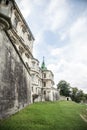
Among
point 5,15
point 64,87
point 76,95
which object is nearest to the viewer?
point 5,15

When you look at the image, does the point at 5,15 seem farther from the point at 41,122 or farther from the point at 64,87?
the point at 64,87

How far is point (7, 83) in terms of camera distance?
9.82 meters

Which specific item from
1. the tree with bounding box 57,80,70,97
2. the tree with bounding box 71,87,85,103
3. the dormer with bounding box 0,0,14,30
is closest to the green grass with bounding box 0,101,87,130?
the dormer with bounding box 0,0,14,30

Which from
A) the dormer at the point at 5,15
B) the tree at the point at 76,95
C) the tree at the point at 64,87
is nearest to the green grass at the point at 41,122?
the dormer at the point at 5,15

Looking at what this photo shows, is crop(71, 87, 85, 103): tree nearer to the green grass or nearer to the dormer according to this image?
the green grass

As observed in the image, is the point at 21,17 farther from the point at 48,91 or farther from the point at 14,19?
the point at 48,91

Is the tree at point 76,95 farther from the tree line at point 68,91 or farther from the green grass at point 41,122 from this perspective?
the green grass at point 41,122

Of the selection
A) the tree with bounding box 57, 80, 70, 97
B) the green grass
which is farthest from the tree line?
the green grass

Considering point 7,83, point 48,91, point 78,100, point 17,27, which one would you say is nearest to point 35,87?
point 48,91

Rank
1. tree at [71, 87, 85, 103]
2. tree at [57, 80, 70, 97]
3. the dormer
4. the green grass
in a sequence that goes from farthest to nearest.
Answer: tree at [71, 87, 85, 103] < tree at [57, 80, 70, 97] < the dormer < the green grass

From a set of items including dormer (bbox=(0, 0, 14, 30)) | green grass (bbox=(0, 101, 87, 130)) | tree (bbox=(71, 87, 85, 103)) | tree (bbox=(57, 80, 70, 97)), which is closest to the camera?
green grass (bbox=(0, 101, 87, 130))

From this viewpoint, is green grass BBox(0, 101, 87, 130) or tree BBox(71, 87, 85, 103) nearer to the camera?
green grass BBox(0, 101, 87, 130)

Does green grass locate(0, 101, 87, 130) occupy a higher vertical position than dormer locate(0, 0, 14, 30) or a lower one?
lower

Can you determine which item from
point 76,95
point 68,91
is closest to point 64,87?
point 68,91
